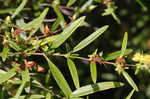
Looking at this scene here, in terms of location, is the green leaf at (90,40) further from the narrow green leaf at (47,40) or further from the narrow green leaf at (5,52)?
the narrow green leaf at (5,52)

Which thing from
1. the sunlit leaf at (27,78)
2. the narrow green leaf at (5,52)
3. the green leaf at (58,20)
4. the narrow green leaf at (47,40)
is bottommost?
the sunlit leaf at (27,78)

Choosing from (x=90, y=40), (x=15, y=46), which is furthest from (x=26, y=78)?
(x=90, y=40)

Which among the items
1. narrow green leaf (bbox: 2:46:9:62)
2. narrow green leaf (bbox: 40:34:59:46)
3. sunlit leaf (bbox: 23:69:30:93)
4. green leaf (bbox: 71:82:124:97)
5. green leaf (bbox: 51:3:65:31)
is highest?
green leaf (bbox: 51:3:65:31)

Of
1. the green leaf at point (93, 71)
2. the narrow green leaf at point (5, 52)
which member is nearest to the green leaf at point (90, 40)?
the green leaf at point (93, 71)

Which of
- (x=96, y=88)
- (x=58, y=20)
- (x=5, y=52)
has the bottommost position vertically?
(x=96, y=88)

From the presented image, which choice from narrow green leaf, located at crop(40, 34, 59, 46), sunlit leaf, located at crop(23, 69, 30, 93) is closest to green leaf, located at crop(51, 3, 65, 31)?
narrow green leaf, located at crop(40, 34, 59, 46)

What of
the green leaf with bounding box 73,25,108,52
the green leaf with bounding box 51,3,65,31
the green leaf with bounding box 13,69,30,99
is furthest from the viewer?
the green leaf with bounding box 51,3,65,31

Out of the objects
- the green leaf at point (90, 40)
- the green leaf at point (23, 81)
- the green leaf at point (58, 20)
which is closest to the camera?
the green leaf at point (23, 81)

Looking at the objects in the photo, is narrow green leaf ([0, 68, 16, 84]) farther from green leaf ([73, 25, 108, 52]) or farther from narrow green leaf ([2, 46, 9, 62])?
green leaf ([73, 25, 108, 52])

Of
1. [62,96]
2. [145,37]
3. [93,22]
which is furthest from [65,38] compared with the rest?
[145,37]

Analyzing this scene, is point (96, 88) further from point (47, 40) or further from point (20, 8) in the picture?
point (20, 8)

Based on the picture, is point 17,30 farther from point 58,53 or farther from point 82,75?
point 82,75

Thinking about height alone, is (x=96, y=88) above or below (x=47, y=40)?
below

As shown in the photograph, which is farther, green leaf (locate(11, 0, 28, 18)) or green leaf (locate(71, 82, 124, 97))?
green leaf (locate(11, 0, 28, 18))
